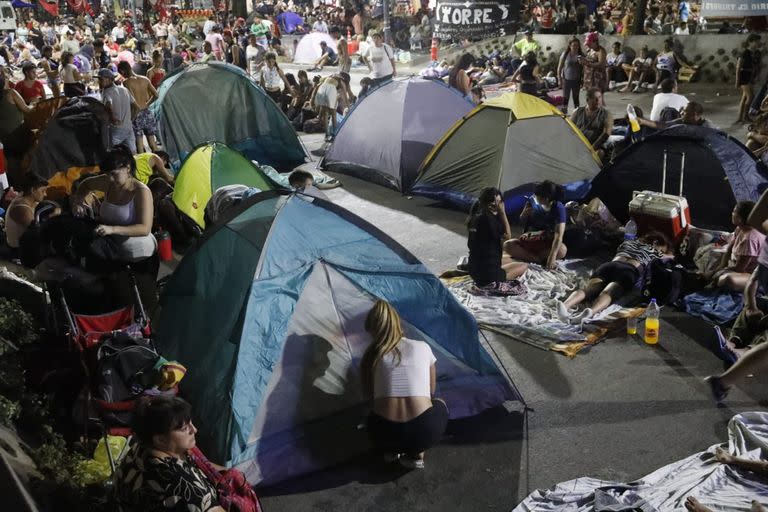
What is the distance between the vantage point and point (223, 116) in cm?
1323

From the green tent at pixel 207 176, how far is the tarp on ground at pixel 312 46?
18.2 m

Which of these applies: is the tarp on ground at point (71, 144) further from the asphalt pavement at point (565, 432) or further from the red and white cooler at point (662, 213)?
the red and white cooler at point (662, 213)

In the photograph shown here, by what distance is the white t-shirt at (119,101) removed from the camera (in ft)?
37.1

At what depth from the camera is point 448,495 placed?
16.1 ft

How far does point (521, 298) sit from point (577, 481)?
3.04 meters

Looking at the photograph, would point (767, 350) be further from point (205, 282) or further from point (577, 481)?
point (205, 282)

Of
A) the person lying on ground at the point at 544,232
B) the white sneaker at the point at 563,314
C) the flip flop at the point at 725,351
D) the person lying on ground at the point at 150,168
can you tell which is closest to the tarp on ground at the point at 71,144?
the person lying on ground at the point at 150,168

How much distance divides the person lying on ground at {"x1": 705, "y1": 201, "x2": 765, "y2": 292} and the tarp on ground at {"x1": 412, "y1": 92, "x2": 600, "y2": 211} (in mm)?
3048

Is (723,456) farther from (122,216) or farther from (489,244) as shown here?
(122,216)

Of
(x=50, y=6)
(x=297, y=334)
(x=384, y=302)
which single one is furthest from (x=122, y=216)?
(x=50, y=6)

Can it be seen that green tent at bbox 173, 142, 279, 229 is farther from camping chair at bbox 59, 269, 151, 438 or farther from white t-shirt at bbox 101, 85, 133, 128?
camping chair at bbox 59, 269, 151, 438

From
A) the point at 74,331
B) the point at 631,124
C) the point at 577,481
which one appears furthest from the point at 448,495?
the point at 631,124

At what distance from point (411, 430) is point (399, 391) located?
0.86 ft

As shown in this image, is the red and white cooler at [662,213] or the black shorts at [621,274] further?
the red and white cooler at [662,213]
